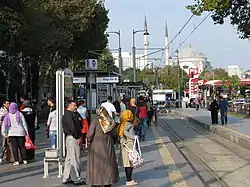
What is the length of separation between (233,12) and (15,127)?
8.07 m

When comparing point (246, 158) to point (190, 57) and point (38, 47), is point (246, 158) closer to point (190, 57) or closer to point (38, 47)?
point (38, 47)

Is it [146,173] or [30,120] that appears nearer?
[146,173]

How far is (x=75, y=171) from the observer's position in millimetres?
11305

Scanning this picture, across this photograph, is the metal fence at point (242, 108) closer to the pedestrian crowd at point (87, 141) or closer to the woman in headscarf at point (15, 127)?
the pedestrian crowd at point (87, 141)

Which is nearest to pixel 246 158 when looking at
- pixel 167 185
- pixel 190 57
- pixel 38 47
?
pixel 167 185

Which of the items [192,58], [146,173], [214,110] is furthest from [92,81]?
[192,58]

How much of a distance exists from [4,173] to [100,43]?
1524 inches

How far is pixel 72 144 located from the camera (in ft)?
36.7

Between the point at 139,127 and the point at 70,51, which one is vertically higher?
the point at 70,51

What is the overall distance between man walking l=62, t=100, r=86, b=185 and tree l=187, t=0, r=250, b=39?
21.8ft

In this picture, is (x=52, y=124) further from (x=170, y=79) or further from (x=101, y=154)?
(x=170, y=79)

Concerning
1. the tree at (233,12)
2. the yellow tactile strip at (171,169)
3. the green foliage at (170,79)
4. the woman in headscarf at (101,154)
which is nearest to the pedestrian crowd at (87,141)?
the woman in headscarf at (101,154)

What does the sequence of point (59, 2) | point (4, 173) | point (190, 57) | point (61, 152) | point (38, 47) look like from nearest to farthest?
point (61, 152) < point (4, 173) < point (38, 47) < point (59, 2) < point (190, 57)

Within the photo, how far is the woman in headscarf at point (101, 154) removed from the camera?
382 inches
